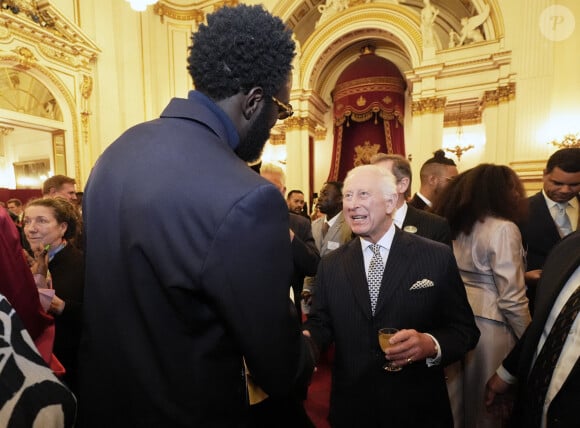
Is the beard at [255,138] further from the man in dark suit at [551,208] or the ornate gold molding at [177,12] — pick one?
the ornate gold molding at [177,12]

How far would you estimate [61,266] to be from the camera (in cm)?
202

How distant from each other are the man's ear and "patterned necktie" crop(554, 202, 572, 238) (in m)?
2.96

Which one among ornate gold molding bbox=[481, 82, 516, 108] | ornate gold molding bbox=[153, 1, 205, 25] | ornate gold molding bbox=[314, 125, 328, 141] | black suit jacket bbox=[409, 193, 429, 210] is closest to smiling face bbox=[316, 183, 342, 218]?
black suit jacket bbox=[409, 193, 429, 210]

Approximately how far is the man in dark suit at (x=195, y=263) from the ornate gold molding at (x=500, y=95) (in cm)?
861

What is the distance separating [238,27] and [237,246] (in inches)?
24.6

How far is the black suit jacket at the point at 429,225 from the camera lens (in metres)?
2.15

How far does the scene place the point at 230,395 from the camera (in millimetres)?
829

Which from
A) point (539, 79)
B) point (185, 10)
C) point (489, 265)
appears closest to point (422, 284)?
point (489, 265)

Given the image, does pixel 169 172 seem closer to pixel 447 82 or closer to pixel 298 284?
pixel 298 284

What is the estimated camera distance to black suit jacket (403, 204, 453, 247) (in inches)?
84.7

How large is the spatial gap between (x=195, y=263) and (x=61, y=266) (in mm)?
1820

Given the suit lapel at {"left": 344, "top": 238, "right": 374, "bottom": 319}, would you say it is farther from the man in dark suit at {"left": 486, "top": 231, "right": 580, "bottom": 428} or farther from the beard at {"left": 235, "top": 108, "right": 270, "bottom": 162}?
the beard at {"left": 235, "top": 108, "right": 270, "bottom": 162}

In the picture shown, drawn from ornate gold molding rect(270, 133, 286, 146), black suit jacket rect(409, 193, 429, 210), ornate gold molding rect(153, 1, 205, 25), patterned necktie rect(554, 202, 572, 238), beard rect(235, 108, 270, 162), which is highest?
ornate gold molding rect(153, 1, 205, 25)

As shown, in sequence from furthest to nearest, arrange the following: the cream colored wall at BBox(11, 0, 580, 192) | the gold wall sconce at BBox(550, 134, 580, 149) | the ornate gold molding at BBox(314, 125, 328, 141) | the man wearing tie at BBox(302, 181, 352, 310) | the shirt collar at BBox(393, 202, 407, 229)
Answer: the ornate gold molding at BBox(314, 125, 328, 141)
the cream colored wall at BBox(11, 0, 580, 192)
the gold wall sconce at BBox(550, 134, 580, 149)
the man wearing tie at BBox(302, 181, 352, 310)
the shirt collar at BBox(393, 202, 407, 229)
